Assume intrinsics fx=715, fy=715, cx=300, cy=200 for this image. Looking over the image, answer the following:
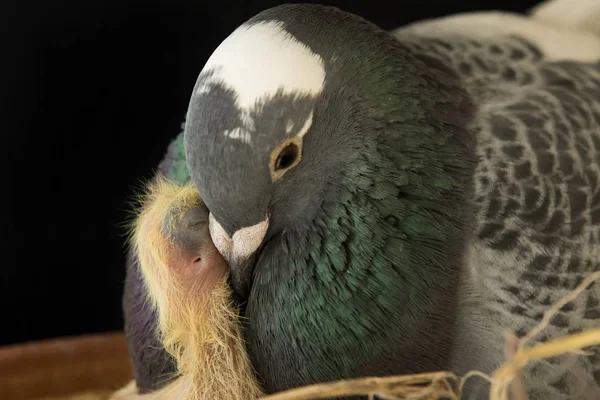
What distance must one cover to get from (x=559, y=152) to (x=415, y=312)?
0.30m

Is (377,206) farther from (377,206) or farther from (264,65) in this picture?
(264,65)

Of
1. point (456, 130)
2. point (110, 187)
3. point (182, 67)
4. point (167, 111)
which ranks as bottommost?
point (110, 187)

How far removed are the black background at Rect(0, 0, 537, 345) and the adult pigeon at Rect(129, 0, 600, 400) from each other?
819 mm

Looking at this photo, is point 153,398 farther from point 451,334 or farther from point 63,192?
point 63,192

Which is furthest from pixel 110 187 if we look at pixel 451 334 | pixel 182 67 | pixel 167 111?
pixel 451 334

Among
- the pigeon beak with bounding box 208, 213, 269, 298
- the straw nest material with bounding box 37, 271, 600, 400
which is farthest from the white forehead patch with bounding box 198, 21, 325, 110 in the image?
the straw nest material with bounding box 37, 271, 600, 400

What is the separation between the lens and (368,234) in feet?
2.82

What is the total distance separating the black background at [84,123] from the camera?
1551mm

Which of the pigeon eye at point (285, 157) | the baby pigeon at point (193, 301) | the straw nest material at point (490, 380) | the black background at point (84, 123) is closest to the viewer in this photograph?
the straw nest material at point (490, 380)

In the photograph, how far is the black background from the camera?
1.55m

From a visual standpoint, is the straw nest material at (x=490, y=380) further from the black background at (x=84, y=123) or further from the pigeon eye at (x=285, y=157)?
the black background at (x=84, y=123)

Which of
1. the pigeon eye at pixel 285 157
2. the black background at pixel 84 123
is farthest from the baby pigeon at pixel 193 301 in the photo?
the black background at pixel 84 123

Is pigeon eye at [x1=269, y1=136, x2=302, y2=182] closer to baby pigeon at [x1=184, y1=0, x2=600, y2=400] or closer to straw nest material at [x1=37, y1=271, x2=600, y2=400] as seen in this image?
baby pigeon at [x1=184, y1=0, x2=600, y2=400]

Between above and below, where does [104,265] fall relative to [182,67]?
below
